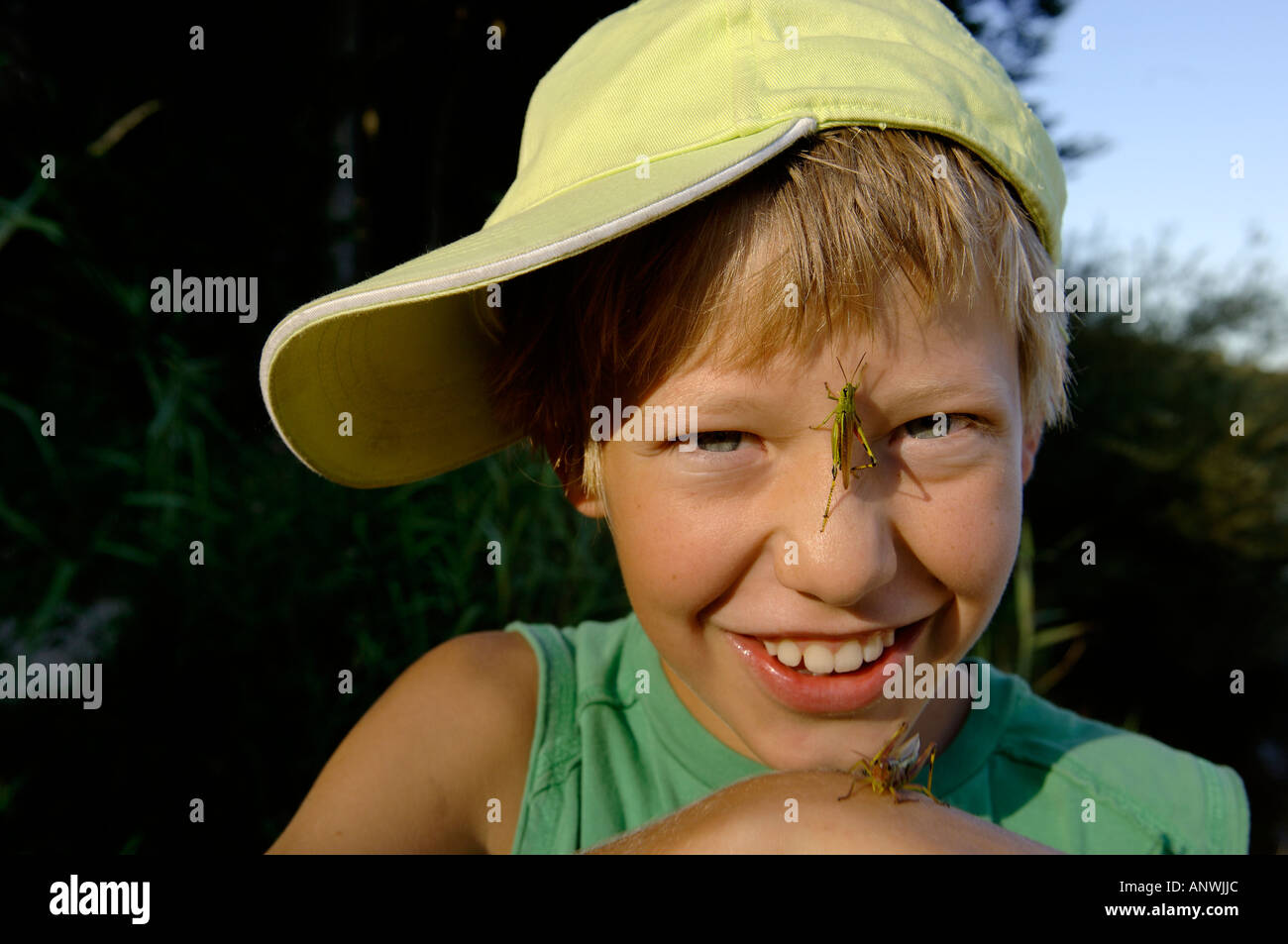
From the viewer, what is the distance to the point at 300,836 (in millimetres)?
1381

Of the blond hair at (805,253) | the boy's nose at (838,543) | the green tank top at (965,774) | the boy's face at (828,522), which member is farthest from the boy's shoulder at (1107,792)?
the blond hair at (805,253)

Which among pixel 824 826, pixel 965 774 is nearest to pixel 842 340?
pixel 824 826

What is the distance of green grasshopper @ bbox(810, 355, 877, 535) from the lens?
1.13 meters

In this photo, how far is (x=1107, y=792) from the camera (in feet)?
5.14

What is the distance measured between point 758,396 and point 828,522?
18 centimetres

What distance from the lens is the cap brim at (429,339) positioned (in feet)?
3.67

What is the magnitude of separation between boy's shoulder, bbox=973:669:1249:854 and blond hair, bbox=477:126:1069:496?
2.56 ft

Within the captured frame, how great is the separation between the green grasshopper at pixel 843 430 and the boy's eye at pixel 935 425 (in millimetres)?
115

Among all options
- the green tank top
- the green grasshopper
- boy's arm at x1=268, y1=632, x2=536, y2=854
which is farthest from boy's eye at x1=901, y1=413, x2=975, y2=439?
boy's arm at x1=268, y1=632, x2=536, y2=854

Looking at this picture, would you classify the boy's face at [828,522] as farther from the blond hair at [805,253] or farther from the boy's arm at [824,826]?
the boy's arm at [824,826]

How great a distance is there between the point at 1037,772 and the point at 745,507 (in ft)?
2.73

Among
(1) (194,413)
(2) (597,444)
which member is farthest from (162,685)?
(2) (597,444)

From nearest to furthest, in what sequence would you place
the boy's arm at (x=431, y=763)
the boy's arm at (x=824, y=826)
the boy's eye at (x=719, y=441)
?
the boy's arm at (x=824, y=826), the boy's eye at (x=719, y=441), the boy's arm at (x=431, y=763)
